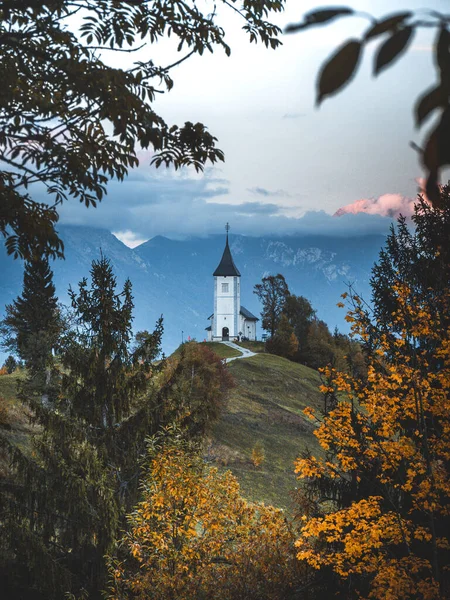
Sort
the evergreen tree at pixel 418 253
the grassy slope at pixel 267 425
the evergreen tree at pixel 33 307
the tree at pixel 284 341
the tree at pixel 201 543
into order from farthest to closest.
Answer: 1. the tree at pixel 284 341
2. the evergreen tree at pixel 33 307
3. the grassy slope at pixel 267 425
4. the evergreen tree at pixel 418 253
5. the tree at pixel 201 543

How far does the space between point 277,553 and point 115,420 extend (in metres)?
6.32

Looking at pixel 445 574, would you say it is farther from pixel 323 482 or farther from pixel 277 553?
pixel 323 482

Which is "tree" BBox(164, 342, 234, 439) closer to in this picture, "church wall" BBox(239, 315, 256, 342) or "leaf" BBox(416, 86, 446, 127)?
"leaf" BBox(416, 86, 446, 127)

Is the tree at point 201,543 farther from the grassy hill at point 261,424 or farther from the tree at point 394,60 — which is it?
the tree at point 394,60

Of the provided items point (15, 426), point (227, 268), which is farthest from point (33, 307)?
point (227, 268)

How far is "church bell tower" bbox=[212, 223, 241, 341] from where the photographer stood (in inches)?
4149

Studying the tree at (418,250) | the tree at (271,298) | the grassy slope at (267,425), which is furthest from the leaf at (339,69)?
the tree at (271,298)

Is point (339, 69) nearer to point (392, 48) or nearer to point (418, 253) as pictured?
point (392, 48)

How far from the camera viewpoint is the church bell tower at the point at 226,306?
105 meters

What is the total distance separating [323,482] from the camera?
16078 mm

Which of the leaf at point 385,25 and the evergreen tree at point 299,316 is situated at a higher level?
the evergreen tree at point 299,316

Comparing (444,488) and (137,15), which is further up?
(137,15)

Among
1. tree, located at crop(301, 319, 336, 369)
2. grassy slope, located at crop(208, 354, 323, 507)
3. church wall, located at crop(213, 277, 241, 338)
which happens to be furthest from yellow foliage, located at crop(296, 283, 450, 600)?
church wall, located at crop(213, 277, 241, 338)

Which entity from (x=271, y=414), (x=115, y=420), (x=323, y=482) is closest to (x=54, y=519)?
(x=115, y=420)
